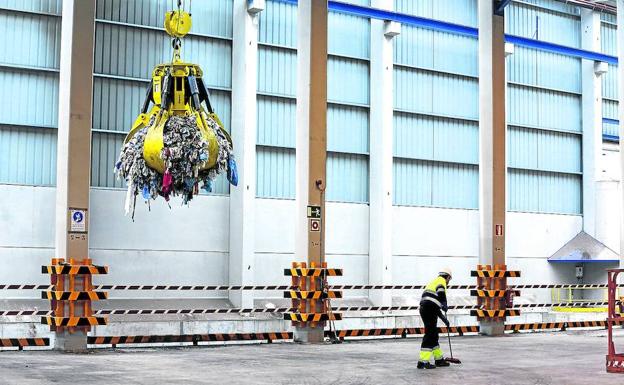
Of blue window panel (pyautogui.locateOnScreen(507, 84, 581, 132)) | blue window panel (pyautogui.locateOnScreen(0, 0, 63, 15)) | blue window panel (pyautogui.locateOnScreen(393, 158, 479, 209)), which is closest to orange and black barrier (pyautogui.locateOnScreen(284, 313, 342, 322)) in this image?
blue window panel (pyautogui.locateOnScreen(0, 0, 63, 15))

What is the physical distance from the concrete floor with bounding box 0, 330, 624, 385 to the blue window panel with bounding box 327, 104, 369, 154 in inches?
377

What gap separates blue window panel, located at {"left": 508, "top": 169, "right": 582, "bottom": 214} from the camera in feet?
108

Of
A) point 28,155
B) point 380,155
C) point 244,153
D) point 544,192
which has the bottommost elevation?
point 544,192

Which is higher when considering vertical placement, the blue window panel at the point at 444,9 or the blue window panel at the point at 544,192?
the blue window panel at the point at 444,9

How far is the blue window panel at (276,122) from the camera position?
2736cm

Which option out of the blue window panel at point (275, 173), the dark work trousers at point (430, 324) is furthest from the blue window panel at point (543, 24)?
the dark work trousers at point (430, 324)

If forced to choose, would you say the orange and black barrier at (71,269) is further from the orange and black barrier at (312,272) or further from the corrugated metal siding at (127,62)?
the corrugated metal siding at (127,62)

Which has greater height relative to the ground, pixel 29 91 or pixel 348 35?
pixel 348 35

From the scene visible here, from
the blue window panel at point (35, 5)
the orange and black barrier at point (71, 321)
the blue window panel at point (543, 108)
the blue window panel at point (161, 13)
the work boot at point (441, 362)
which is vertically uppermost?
the blue window panel at point (161, 13)

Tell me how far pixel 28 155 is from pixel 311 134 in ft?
26.1

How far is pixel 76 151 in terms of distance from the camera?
59.7 ft

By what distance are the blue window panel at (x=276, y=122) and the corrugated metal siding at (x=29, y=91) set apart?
20.2ft

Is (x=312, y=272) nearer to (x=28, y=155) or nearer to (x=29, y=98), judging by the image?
(x=28, y=155)

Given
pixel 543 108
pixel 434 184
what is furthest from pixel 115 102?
pixel 543 108
